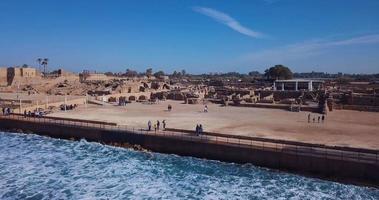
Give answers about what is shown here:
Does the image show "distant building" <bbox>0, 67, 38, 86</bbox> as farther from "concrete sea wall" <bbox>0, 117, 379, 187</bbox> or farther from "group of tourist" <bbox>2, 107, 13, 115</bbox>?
"concrete sea wall" <bbox>0, 117, 379, 187</bbox>

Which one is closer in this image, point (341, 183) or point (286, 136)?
point (341, 183)

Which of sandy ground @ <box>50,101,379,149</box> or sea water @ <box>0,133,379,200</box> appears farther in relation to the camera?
sandy ground @ <box>50,101,379,149</box>

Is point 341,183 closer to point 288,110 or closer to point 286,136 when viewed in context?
point 286,136

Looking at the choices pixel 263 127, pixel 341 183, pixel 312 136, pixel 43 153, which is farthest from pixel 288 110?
pixel 43 153

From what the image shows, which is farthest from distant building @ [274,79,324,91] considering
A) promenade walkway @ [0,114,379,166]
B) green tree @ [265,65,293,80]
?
promenade walkway @ [0,114,379,166]

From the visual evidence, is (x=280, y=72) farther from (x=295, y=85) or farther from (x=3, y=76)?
(x=3, y=76)

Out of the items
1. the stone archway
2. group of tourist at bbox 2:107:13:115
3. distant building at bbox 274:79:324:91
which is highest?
distant building at bbox 274:79:324:91
